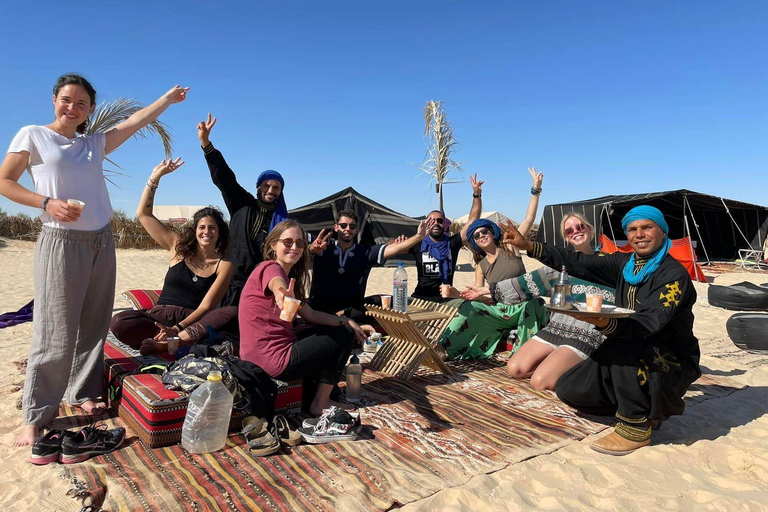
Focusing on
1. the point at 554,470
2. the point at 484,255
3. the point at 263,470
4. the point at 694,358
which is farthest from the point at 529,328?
the point at 263,470

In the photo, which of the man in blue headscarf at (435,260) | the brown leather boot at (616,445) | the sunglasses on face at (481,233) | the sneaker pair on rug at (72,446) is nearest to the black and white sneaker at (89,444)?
the sneaker pair on rug at (72,446)

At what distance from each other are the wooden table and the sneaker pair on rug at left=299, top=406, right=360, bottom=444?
3.89 feet

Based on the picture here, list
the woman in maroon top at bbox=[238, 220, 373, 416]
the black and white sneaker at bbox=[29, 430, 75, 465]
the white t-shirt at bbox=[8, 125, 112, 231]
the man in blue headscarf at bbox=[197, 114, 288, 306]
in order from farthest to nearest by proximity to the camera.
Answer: the man in blue headscarf at bbox=[197, 114, 288, 306] → the woman in maroon top at bbox=[238, 220, 373, 416] → the white t-shirt at bbox=[8, 125, 112, 231] → the black and white sneaker at bbox=[29, 430, 75, 465]

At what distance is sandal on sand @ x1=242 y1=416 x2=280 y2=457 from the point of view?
120 inches

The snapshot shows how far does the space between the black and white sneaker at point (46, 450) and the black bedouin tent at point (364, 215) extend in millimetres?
13509

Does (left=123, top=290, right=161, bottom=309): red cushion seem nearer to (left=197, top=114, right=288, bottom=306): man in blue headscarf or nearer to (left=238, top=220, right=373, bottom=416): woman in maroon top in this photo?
(left=197, top=114, right=288, bottom=306): man in blue headscarf

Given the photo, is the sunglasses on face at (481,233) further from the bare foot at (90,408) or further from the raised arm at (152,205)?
the bare foot at (90,408)

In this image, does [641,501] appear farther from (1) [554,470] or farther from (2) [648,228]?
(2) [648,228]

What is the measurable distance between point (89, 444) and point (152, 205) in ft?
8.09

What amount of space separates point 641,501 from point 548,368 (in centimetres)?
185

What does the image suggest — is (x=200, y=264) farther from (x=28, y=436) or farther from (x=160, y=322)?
(x=28, y=436)

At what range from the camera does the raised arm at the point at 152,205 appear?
4590 mm

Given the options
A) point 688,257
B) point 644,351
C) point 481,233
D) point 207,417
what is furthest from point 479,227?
point 688,257

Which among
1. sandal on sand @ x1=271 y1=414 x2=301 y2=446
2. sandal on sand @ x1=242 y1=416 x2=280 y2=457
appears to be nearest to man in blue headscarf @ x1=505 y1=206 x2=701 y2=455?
sandal on sand @ x1=271 y1=414 x2=301 y2=446
